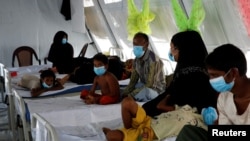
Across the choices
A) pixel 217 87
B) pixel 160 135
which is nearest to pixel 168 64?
pixel 160 135

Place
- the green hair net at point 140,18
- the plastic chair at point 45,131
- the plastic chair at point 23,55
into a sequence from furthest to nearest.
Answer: the plastic chair at point 23,55 → the green hair net at point 140,18 → the plastic chair at point 45,131

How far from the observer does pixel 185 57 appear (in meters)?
2.68

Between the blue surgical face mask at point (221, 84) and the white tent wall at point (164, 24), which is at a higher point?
the white tent wall at point (164, 24)

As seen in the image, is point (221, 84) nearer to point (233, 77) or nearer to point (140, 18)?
point (233, 77)

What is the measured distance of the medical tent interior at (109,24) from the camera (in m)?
3.40

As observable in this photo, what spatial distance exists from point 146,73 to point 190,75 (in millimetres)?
805

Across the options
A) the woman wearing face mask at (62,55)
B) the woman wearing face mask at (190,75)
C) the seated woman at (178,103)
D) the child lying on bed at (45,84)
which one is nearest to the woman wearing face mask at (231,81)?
the seated woman at (178,103)

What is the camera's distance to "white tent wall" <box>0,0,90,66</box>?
260 inches

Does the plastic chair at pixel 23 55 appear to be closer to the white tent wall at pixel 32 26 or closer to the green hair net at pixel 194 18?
the white tent wall at pixel 32 26

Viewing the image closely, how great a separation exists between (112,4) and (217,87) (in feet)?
12.8

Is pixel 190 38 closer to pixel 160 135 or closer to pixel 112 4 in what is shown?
pixel 160 135

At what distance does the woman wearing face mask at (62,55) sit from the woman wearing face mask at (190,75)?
2.34 meters

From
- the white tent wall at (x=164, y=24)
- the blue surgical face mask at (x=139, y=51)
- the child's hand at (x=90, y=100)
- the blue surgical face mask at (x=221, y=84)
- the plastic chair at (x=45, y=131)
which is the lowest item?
the child's hand at (x=90, y=100)

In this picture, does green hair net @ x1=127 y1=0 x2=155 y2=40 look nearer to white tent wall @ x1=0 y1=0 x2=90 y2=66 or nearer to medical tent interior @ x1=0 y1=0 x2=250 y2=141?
medical tent interior @ x1=0 y1=0 x2=250 y2=141
